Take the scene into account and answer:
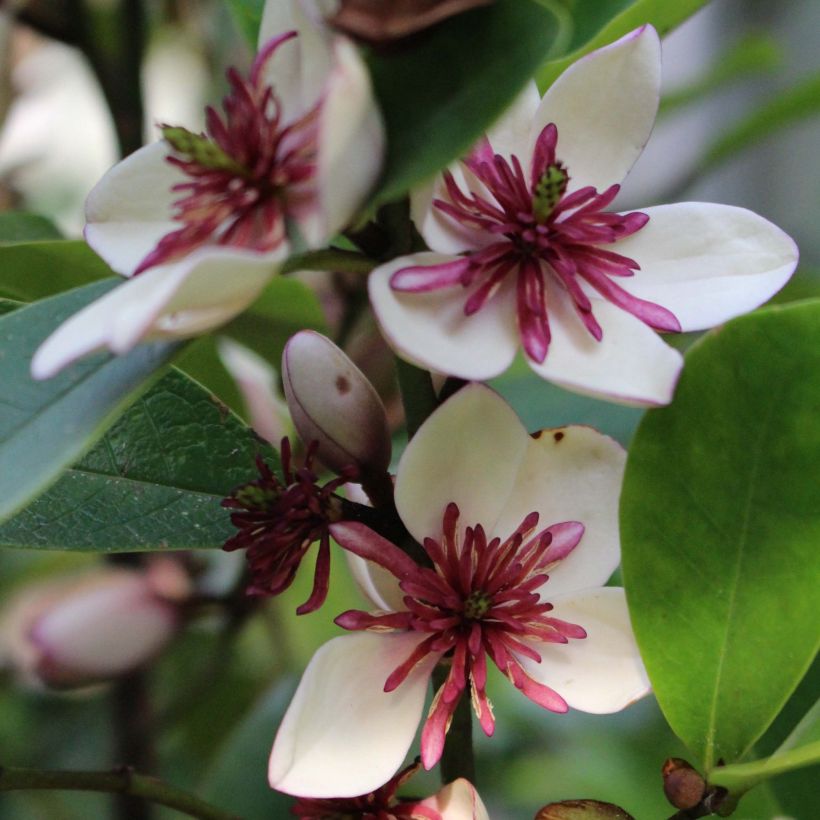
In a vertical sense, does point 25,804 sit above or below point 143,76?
below

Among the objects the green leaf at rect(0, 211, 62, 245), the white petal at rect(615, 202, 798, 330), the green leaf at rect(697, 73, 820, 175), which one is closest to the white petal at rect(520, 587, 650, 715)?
the white petal at rect(615, 202, 798, 330)

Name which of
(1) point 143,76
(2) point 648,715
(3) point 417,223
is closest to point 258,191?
(3) point 417,223

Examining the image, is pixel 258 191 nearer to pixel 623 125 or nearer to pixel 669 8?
pixel 623 125

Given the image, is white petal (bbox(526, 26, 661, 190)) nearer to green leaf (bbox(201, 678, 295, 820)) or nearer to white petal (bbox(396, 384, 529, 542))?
white petal (bbox(396, 384, 529, 542))

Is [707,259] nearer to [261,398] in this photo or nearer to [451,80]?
[451,80]

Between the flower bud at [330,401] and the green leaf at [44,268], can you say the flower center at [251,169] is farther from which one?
the green leaf at [44,268]

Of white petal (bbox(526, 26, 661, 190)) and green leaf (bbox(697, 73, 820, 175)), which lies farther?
green leaf (bbox(697, 73, 820, 175))
